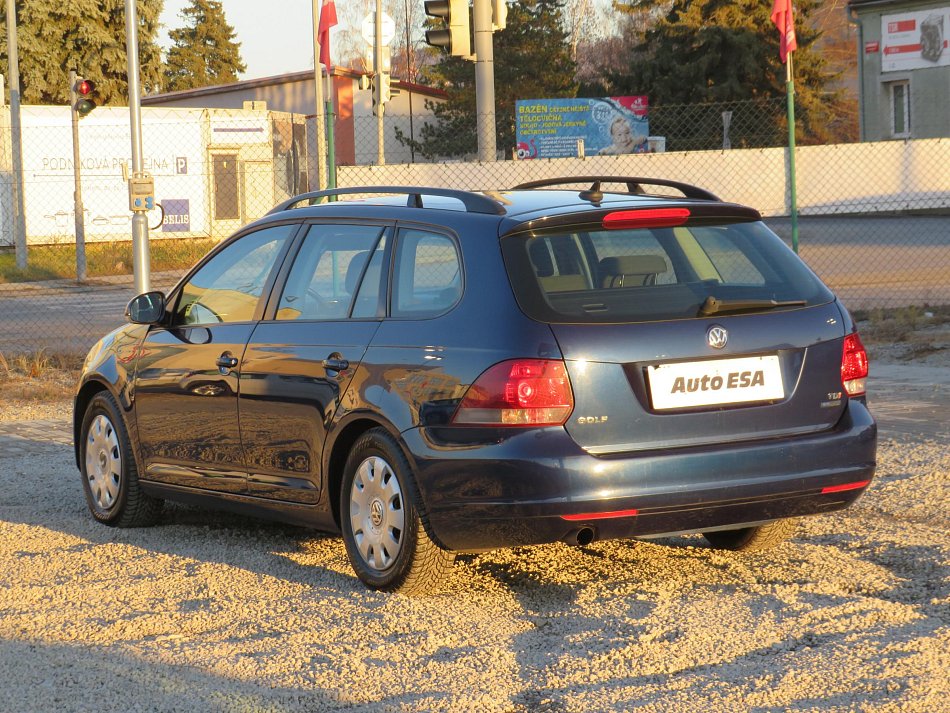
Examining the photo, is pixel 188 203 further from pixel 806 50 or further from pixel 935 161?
pixel 806 50

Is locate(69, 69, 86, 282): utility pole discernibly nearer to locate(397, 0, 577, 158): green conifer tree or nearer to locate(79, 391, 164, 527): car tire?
locate(79, 391, 164, 527): car tire

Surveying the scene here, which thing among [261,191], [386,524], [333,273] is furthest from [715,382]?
[261,191]

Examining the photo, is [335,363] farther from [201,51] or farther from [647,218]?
[201,51]

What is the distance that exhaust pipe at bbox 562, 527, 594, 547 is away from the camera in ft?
17.0

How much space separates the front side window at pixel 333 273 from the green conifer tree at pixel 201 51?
88495 millimetres

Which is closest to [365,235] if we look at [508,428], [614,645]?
[508,428]

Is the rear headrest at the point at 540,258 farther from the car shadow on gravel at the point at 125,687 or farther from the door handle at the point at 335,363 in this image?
the car shadow on gravel at the point at 125,687

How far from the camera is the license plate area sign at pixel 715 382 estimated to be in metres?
5.19

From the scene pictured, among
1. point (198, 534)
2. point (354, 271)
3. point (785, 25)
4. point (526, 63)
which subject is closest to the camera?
point (354, 271)

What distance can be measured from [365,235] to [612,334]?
1381mm

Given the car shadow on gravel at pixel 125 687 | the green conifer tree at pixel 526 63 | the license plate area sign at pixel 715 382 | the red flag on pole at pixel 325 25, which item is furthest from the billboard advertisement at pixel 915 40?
the car shadow on gravel at pixel 125 687

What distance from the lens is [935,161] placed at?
1664 centimetres

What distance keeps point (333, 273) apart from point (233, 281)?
30.6 inches

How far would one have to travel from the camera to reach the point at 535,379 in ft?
16.7
